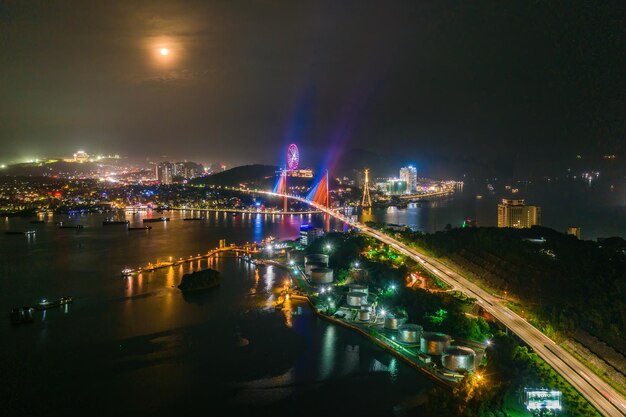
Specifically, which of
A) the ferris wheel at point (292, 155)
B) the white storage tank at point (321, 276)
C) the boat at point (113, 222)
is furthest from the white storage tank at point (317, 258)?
the ferris wheel at point (292, 155)

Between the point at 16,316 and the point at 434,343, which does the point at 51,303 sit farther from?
the point at 434,343

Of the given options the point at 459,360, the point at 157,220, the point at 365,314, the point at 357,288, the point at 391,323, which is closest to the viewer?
the point at 459,360

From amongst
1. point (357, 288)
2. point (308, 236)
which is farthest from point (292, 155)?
point (357, 288)

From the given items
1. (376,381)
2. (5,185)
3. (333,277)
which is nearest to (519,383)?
(376,381)

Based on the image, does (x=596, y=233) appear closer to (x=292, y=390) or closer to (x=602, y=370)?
(x=602, y=370)

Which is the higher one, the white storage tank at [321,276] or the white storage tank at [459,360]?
the white storage tank at [321,276]

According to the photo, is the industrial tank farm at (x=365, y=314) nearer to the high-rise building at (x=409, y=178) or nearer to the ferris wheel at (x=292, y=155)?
the ferris wheel at (x=292, y=155)
